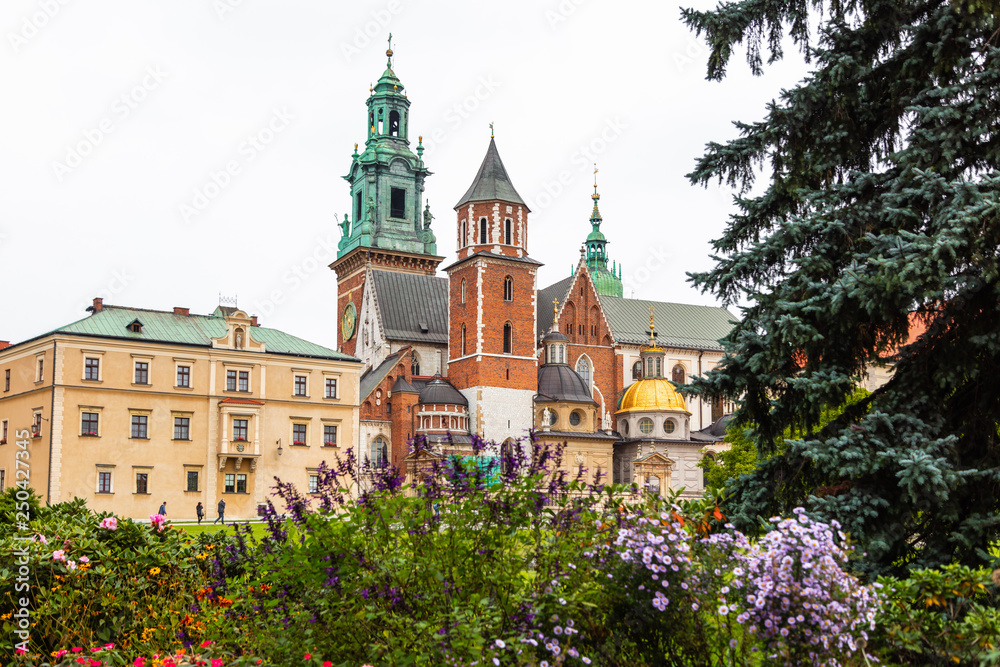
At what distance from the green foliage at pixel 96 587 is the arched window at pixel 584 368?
179 ft

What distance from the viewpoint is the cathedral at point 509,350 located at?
56125mm

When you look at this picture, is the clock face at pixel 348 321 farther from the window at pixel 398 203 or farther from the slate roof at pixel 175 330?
the slate roof at pixel 175 330

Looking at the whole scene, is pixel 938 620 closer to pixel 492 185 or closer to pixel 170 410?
pixel 170 410

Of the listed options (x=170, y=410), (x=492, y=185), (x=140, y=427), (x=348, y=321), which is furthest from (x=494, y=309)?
(x=140, y=427)

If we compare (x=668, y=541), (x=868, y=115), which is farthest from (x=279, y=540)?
(x=868, y=115)

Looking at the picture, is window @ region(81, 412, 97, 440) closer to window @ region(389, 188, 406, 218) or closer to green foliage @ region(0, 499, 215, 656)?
green foliage @ region(0, 499, 215, 656)

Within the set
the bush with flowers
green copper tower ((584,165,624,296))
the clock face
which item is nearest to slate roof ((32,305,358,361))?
the clock face

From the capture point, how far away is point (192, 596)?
10.1m

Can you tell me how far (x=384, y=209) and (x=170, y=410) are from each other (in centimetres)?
3356

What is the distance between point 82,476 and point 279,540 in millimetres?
36721

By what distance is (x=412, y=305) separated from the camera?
6500 cm

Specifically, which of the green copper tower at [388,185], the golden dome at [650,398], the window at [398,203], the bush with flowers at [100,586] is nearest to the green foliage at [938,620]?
the bush with flowers at [100,586]

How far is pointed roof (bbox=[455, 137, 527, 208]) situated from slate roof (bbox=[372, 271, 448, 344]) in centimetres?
844

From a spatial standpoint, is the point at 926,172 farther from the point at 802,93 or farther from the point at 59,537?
the point at 59,537
